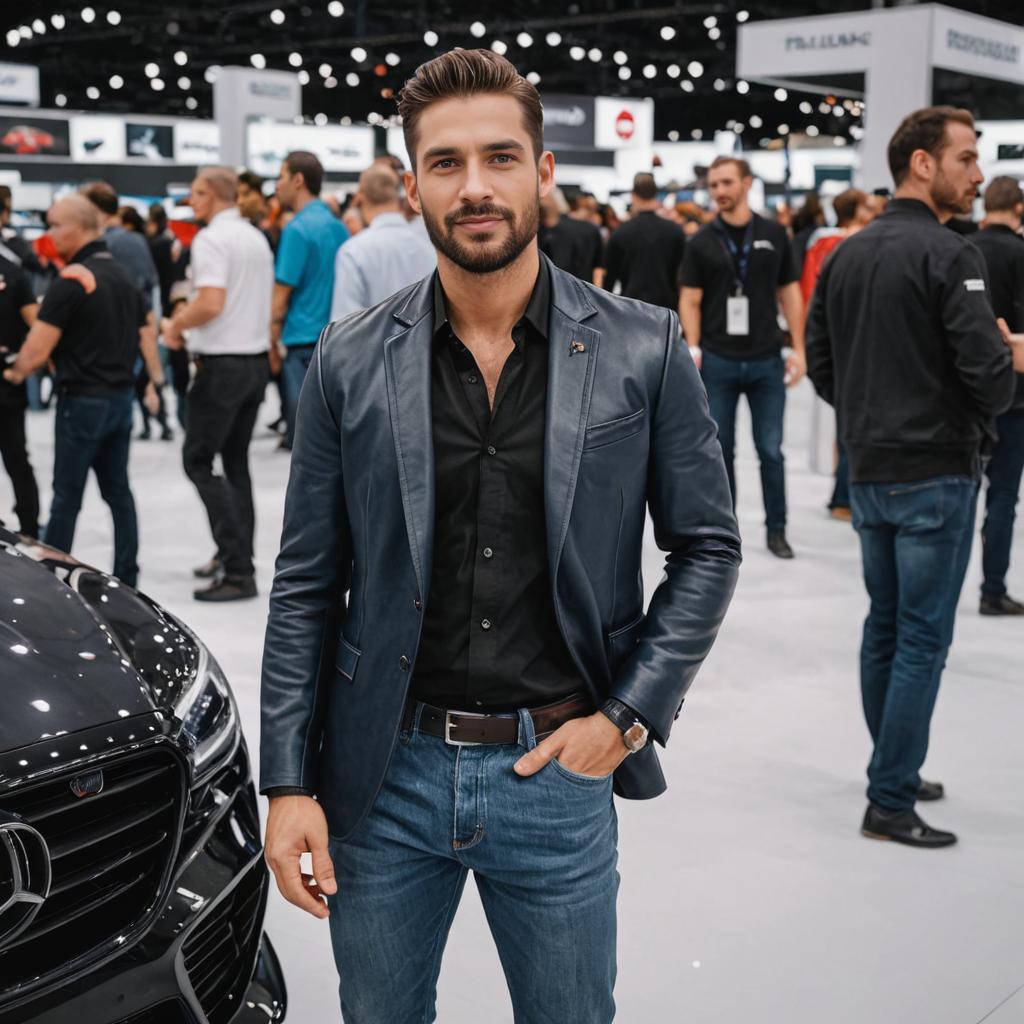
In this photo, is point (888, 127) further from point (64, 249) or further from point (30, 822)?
point (30, 822)

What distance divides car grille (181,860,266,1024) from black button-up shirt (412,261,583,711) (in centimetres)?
66

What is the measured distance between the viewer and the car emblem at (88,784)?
182 cm

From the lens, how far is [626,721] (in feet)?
5.09

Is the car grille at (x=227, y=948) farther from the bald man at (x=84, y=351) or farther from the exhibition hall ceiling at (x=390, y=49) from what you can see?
the exhibition hall ceiling at (x=390, y=49)

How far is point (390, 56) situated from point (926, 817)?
110 ft

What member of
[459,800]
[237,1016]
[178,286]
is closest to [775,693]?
[237,1016]

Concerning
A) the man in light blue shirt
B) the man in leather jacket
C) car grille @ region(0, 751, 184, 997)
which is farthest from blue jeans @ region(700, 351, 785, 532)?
the man in leather jacket

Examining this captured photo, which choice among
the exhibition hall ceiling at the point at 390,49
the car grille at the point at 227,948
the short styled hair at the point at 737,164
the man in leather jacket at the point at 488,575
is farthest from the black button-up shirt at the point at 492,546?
the exhibition hall ceiling at the point at 390,49

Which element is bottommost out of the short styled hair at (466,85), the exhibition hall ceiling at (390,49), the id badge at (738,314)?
the id badge at (738,314)

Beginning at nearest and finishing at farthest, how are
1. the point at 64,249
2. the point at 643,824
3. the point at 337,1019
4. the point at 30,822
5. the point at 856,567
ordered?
the point at 30,822
the point at 337,1019
the point at 643,824
the point at 64,249
the point at 856,567

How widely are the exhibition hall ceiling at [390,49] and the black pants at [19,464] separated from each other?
72.9 ft


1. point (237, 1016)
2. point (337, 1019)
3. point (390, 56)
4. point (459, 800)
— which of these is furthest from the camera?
point (390, 56)

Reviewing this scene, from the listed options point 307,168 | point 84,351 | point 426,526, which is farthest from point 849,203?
point 426,526

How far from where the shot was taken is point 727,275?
6.17 meters
